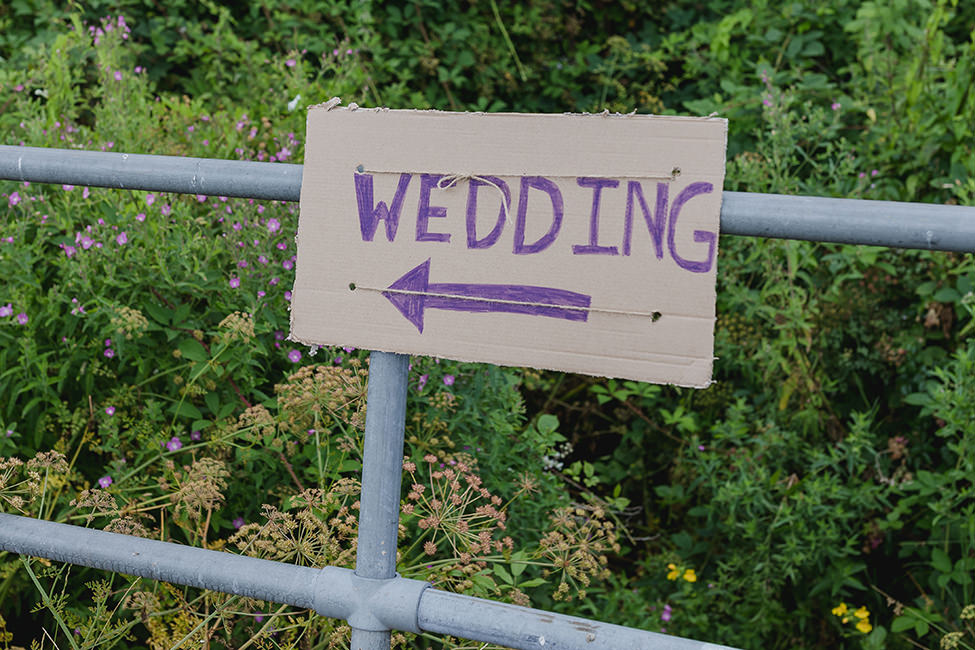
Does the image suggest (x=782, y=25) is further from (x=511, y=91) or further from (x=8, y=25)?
(x=8, y=25)

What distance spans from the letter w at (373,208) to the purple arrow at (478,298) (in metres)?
0.06

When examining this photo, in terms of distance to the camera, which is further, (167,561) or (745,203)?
(167,561)

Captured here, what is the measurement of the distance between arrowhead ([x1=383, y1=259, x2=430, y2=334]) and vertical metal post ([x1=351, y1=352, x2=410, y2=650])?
52mm

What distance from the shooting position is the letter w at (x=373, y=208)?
112 centimetres

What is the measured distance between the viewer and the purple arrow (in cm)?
106

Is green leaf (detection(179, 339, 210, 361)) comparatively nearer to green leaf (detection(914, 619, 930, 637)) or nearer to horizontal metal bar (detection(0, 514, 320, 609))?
horizontal metal bar (detection(0, 514, 320, 609))

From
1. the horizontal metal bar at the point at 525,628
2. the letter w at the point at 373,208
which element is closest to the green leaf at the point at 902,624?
the horizontal metal bar at the point at 525,628

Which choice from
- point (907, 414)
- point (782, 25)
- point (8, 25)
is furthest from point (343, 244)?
point (8, 25)

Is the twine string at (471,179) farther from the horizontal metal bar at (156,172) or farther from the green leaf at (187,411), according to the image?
the green leaf at (187,411)

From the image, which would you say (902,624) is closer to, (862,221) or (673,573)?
(673,573)

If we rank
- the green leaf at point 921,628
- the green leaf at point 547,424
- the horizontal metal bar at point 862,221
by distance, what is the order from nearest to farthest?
the horizontal metal bar at point 862,221, the green leaf at point 547,424, the green leaf at point 921,628

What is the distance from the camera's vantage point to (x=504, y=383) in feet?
7.01

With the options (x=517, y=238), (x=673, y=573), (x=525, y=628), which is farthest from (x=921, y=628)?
(x=517, y=238)

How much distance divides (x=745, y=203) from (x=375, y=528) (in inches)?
21.2
